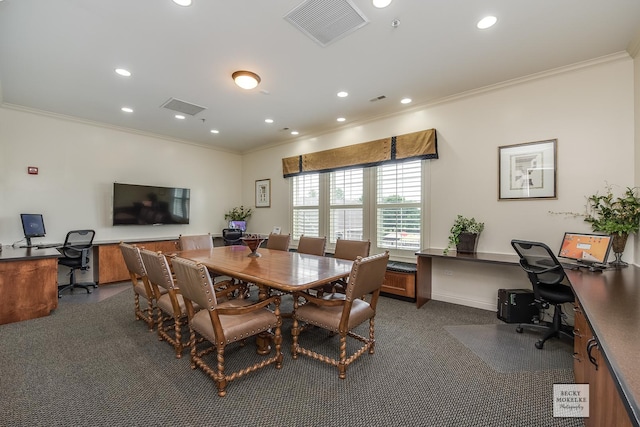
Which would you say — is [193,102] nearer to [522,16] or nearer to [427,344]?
[522,16]

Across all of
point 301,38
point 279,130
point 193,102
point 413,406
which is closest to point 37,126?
point 193,102

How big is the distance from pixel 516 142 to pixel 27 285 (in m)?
6.28

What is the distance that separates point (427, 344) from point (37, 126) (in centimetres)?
659

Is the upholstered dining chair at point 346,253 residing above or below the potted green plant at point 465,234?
below

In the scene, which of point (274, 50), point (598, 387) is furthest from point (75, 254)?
point (598, 387)

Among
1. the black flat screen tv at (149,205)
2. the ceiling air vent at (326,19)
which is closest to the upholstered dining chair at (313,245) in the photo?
the ceiling air vent at (326,19)

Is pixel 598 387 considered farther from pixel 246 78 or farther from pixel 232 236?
pixel 232 236

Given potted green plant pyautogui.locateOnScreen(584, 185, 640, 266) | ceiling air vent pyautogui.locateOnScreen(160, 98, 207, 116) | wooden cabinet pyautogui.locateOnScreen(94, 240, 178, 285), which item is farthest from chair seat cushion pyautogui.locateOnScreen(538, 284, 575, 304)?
wooden cabinet pyautogui.locateOnScreen(94, 240, 178, 285)

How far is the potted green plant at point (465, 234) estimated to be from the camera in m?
3.69

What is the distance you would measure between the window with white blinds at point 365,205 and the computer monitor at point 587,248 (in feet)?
5.77

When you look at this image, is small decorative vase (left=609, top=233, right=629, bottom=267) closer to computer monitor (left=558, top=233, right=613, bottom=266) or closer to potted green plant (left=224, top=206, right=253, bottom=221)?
computer monitor (left=558, top=233, right=613, bottom=266)

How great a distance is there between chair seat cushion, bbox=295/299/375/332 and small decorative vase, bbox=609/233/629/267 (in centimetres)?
248

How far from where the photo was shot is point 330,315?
2.30 meters

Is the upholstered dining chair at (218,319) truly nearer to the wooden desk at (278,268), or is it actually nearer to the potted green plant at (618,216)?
the wooden desk at (278,268)
